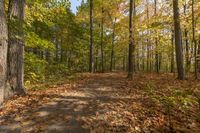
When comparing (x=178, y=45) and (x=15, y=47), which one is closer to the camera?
(x=15, y=47)

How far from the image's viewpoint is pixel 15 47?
7047 millimetres

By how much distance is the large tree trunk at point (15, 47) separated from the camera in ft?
22.3

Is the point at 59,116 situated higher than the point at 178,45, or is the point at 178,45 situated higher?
the point at 178,45

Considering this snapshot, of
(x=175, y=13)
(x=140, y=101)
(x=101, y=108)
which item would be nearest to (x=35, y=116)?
(x=101, y=108)

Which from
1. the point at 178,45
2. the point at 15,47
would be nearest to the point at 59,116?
the point at 15,47

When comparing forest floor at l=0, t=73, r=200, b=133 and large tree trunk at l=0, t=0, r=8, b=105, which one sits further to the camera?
large tree trunk at l=0, t=0, r=8, b=105

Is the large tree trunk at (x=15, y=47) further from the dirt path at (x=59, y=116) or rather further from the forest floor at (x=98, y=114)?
the dirt path at (x=59, y=116)

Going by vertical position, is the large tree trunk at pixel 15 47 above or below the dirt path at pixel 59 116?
above

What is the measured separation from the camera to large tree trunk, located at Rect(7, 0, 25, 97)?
6801 millimetres

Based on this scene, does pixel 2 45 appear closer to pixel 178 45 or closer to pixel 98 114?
pixel 98 114

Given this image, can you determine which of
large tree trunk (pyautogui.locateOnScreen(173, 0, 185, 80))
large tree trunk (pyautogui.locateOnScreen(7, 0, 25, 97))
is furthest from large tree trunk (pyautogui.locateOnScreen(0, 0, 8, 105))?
large tree trunk (pyautogui.locateOnScreen(173, 0, 185, 80))

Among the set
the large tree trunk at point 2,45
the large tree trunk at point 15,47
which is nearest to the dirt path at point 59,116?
the large tree trunk at point 2,45

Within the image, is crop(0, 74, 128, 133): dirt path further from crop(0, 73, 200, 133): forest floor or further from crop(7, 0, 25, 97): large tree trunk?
crop(7, 0, 25, 97): large tree trunk

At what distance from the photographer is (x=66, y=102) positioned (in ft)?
21.9
